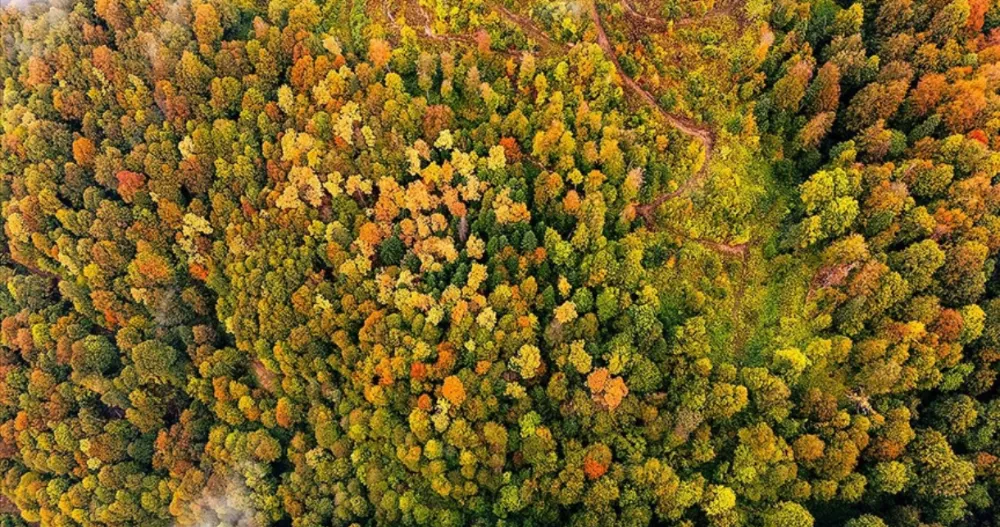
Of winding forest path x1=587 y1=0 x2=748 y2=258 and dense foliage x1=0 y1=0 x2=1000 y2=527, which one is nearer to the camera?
dense foliage x1=0 y1=0 x2=1000 y2=527

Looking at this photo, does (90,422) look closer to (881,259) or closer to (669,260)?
(669,260)

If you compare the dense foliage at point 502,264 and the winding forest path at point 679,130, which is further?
the winding forest path at point 679,130

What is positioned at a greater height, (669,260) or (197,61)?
(669,260)

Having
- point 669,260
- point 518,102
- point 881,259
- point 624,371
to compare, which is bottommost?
point 624,371

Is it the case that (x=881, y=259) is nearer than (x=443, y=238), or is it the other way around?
(x=881, y=259)

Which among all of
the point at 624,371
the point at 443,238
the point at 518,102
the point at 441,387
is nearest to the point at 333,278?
the point at 443,238

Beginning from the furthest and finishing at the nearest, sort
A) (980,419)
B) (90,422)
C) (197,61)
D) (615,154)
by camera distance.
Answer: (197,61), (90,422), (615,154), (980,419)

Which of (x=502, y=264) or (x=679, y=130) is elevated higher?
(x=679, y=130)

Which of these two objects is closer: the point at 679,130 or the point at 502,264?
the point at 502,264
